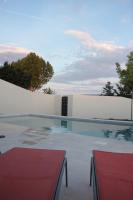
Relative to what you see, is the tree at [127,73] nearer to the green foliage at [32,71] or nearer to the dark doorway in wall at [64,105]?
the dark doorway in wall at [64,105]

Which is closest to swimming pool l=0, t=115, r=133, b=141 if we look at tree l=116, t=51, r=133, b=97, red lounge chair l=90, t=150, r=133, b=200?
red lounge chair l=90, t=150, r=133, b=200

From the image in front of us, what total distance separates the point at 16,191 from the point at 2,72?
22.4 metres

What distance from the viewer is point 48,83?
90.3 feet

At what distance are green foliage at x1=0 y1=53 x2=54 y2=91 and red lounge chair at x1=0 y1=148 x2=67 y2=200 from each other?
69.8 feet

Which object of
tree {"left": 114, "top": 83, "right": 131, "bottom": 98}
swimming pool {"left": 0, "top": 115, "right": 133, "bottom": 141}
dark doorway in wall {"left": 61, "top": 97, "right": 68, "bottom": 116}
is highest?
tree {"left": 114, "top": 83, "right": 131, "bottom": 98}

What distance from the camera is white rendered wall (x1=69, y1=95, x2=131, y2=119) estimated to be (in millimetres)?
18812

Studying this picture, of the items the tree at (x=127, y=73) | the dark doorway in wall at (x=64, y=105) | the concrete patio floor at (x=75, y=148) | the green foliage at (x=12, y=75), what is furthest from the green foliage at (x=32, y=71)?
the concrete patio floor at (x=75, y=148)

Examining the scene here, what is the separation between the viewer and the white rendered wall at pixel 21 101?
16.5m

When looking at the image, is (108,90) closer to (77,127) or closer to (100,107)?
(100,107)

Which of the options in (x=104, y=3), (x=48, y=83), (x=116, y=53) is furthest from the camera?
(x=48, y=83)

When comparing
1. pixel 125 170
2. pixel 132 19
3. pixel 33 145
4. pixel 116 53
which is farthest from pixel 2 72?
pixel 125 170

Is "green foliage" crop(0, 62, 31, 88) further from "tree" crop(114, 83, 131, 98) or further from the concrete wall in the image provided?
"tree" crop(114, 83, 131, 98)

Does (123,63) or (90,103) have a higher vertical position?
(123,63)

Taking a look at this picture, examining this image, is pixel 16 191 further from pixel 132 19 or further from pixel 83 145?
pixel 132 19
